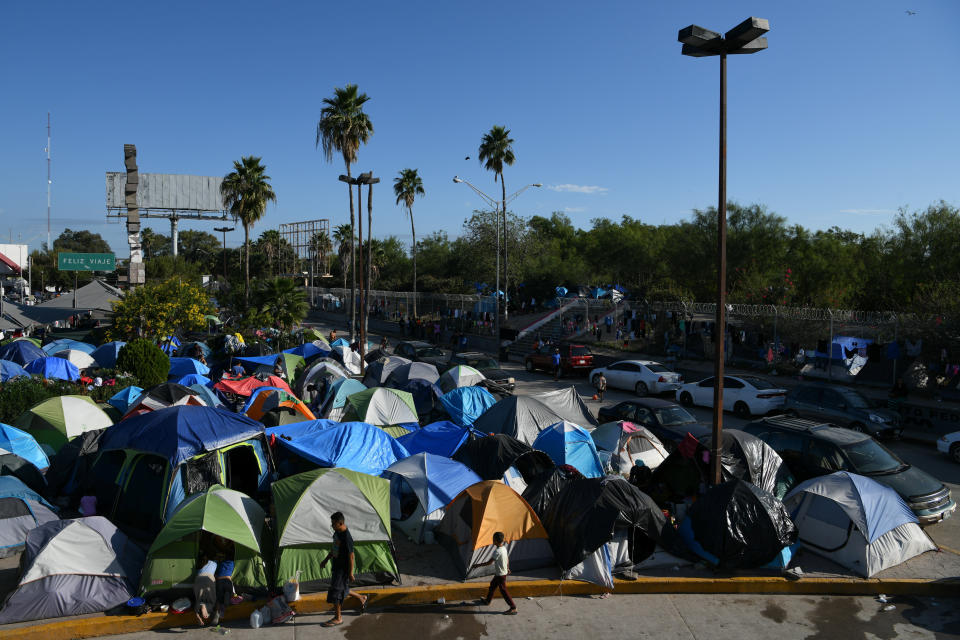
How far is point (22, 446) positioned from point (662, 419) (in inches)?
517

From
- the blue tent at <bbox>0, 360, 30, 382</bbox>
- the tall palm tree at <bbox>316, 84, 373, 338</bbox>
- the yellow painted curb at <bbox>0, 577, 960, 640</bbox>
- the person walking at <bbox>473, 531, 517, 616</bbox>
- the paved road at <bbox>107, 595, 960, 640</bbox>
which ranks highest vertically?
the tall palm tree at <bbox>316, 84, 373, 338</bbox>

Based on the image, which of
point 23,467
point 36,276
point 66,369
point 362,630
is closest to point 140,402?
point 23,467

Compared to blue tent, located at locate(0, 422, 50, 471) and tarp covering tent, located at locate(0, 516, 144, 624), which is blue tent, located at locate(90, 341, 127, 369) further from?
tarp covering tent, located at locate(0, 516, 144, 624)

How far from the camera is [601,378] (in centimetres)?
2212

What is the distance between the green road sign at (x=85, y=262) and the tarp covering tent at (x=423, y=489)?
48.3m

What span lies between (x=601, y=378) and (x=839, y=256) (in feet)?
71.4

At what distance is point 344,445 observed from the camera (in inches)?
460

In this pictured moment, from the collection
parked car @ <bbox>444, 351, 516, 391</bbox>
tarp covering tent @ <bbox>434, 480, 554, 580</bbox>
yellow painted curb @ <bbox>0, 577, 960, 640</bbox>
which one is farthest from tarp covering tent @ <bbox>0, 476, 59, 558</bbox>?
parked car @ <bbox>444, 351, 516, 391</bbox>

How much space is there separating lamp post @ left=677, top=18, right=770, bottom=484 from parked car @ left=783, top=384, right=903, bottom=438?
744 centimetres

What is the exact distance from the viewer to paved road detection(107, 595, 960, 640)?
7.59 meters

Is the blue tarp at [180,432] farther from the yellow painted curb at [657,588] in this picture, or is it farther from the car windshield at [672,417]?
the car windshield at [672,417]

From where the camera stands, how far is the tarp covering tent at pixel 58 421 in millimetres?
13664

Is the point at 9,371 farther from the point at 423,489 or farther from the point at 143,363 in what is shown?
the point at 423,489

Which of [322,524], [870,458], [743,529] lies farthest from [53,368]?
[870,458]
